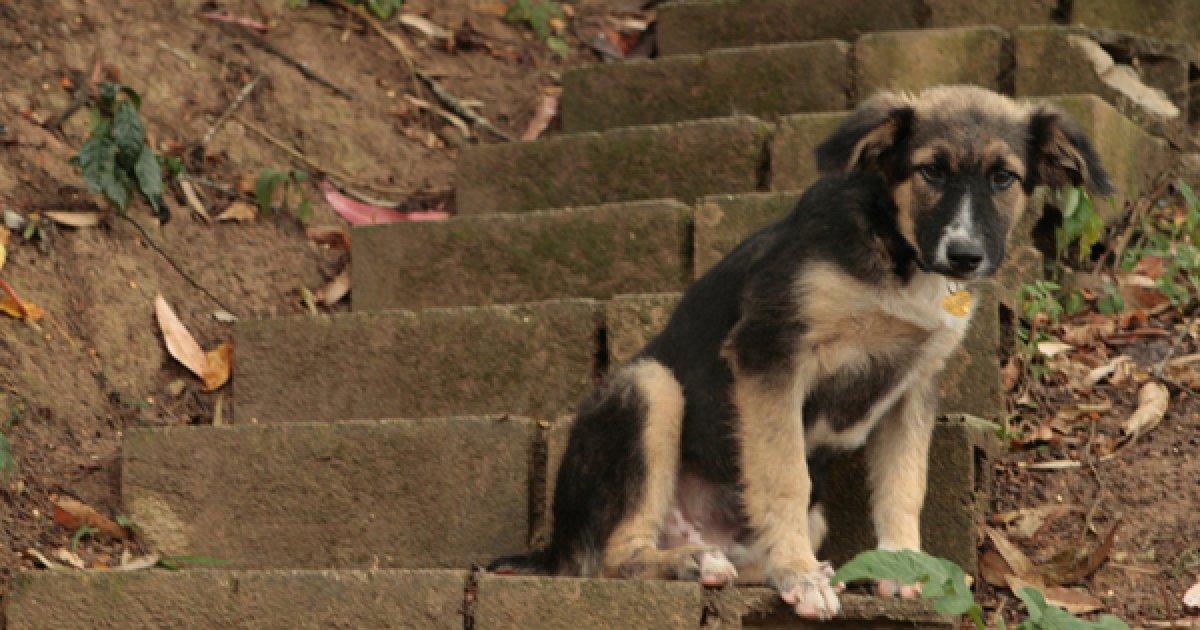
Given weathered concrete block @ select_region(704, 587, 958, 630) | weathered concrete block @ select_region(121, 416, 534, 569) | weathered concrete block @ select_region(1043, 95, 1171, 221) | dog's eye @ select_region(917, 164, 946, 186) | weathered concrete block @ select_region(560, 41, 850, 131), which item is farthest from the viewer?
weathered concrete block @ select_region(560, 41, 850, 131)

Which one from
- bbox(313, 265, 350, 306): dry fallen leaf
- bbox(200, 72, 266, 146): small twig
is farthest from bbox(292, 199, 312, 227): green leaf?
bbox(200, 72, 266, 146): small twig

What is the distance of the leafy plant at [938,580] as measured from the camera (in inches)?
140

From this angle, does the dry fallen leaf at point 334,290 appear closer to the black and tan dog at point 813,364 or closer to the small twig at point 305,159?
the small twig at point 305,159

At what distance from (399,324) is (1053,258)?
2.46 meters

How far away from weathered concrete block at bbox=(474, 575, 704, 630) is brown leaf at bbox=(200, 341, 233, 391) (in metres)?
2.21

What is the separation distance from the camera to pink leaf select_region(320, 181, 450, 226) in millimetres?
6887

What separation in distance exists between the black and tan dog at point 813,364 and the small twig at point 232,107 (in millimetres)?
2983

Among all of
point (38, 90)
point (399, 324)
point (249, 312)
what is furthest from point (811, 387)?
point (38, 90)

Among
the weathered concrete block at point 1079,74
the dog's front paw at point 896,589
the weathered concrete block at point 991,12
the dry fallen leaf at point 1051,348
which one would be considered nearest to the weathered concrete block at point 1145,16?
the weathered concrete block at point 991,12

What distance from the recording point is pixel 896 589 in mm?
4031

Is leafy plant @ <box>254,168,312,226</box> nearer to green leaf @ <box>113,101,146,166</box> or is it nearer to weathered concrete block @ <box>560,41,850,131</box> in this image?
green leaf @ <box>113,101,146,166</box>

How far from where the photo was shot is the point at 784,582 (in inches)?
157

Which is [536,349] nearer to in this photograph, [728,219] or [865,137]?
[728,219]

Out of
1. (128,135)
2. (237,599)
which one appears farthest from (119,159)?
(237,599)
